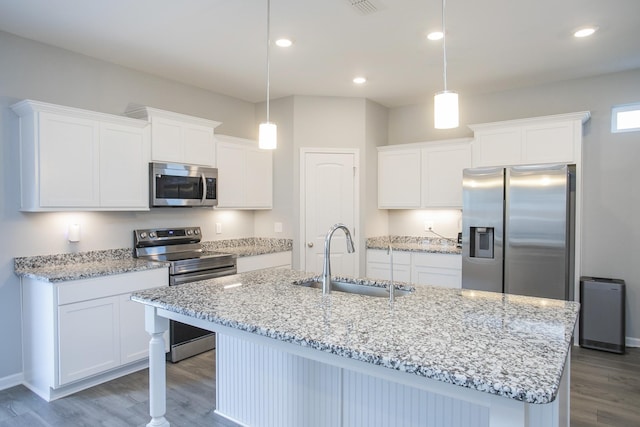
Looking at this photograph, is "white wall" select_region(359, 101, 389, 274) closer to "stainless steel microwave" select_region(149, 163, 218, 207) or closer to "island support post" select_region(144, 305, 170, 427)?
"stainless steel microwave" select_region(149, 163, 218, 207)

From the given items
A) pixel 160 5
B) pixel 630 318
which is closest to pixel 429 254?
pixel 630 318

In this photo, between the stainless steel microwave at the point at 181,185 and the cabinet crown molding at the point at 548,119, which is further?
the cabinet crown molding at the point at 548,119

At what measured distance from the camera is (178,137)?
3.93 metres

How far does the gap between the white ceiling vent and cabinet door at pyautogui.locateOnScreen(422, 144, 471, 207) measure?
2.32 metres

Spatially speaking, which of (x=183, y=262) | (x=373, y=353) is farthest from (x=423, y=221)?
(x=373, y=353)

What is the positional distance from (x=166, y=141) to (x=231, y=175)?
2.98 ft

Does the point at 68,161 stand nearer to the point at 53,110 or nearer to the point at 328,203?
the point at 53,110

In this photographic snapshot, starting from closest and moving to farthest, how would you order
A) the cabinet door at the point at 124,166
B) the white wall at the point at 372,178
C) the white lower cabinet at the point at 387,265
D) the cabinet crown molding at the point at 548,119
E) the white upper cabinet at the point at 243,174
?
the cabinet door at the point at 124,166, the cabinet crown molding at the point at 548,119, the white upper cabinet at the point at 243,174, the white lower cabinet at the point at 387,265, the white wall at the point at 372,178

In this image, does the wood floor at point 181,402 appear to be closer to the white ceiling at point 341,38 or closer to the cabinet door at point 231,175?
the cabinet door at point 231,175

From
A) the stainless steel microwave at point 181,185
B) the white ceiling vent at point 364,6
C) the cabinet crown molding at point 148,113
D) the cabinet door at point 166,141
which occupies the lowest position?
the stainless steel microwave at point 181,185

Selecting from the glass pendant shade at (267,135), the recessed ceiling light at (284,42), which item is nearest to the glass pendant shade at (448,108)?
the glass pendant shade at (267,135)

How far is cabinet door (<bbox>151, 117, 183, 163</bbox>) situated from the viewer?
12.2 feet

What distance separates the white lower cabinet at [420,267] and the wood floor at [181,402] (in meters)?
1.37

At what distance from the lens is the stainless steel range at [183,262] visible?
360 cm
